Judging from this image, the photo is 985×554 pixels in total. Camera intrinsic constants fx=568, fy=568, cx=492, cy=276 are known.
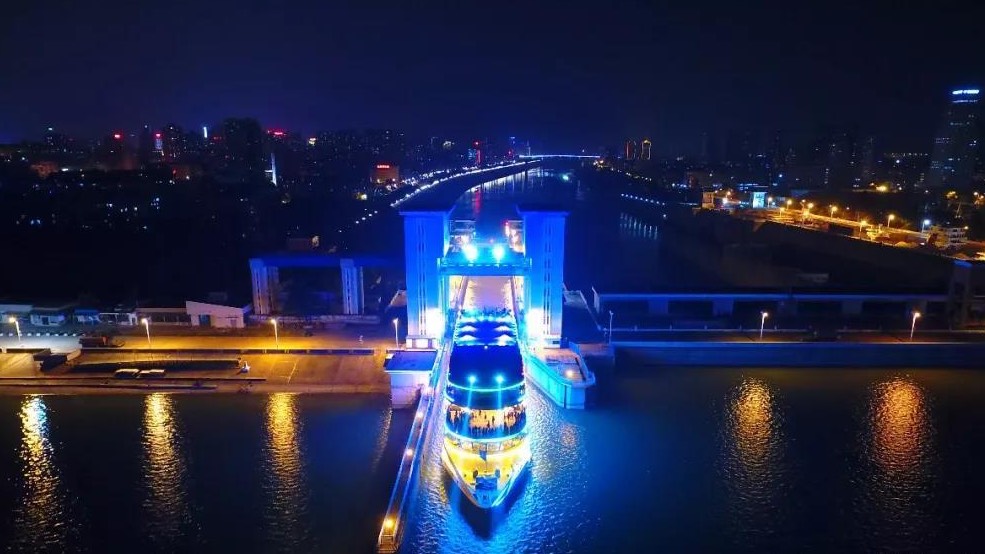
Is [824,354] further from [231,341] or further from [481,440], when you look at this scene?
[231,341]

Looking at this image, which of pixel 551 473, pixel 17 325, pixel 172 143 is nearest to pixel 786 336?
pixel 551 473

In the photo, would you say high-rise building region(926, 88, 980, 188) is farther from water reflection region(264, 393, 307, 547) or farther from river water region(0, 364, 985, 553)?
water reflection region(264, 393, 307, 547)

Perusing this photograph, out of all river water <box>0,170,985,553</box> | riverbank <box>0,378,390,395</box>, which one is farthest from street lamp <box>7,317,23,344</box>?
river water <box>0,170,985,553</box>

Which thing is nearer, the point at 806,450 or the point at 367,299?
the point at 806,450

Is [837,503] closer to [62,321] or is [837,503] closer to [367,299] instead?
[367,299]

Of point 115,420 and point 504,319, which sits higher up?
point 504,319

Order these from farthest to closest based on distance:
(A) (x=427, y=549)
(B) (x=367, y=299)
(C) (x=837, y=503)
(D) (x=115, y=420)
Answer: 1. (B) (x=367, y=299)
2. (D) (x=115, y=420)
3. (C) (x=837, y=503)
4. (A) (x=427, y=549)

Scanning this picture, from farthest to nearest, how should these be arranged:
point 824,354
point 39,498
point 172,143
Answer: point 172,143, point 824,354, point 39,498

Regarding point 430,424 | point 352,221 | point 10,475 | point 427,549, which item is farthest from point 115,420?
point 352,221
